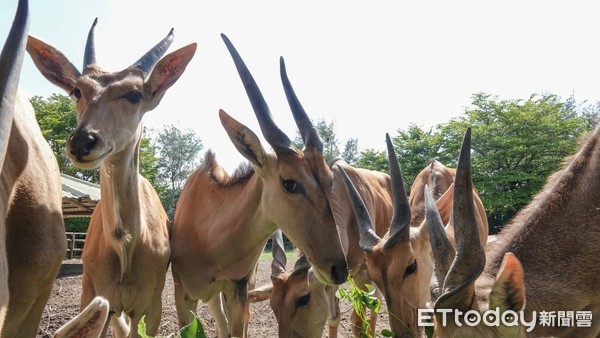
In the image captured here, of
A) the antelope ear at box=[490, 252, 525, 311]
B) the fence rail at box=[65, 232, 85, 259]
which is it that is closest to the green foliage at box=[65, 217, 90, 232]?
the fence rail at box=[65, 232, 85, 259]

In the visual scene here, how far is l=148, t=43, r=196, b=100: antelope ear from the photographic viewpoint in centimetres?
411

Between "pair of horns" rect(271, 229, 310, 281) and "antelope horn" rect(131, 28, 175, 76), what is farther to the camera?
"pair of horns" rect(271, 229, 310, 281)

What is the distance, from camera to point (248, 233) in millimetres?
4777

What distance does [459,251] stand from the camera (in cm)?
265

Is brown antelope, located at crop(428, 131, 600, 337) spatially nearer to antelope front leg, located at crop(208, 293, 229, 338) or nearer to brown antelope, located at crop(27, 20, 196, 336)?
brown antelope, located at crop(27, 20, 196, 336)

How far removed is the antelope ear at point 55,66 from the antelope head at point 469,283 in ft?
10.1

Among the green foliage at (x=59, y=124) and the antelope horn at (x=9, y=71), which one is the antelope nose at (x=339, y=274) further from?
the green foliage at (x=59, y=124)

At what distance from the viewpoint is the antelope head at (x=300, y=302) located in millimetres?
4480

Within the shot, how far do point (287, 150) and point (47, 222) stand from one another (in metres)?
2.12

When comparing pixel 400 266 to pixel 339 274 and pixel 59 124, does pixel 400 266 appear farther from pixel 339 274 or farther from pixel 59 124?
pixel 59 124

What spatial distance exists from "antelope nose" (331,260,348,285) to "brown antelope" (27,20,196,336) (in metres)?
1.63

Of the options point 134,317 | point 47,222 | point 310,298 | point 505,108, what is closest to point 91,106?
point 47,222

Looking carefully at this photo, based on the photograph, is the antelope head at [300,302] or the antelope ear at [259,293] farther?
the antelope ear at [259,293]

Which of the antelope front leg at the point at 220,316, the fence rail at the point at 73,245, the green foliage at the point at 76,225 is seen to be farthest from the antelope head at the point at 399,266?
the green foliage at the point at 76,225
